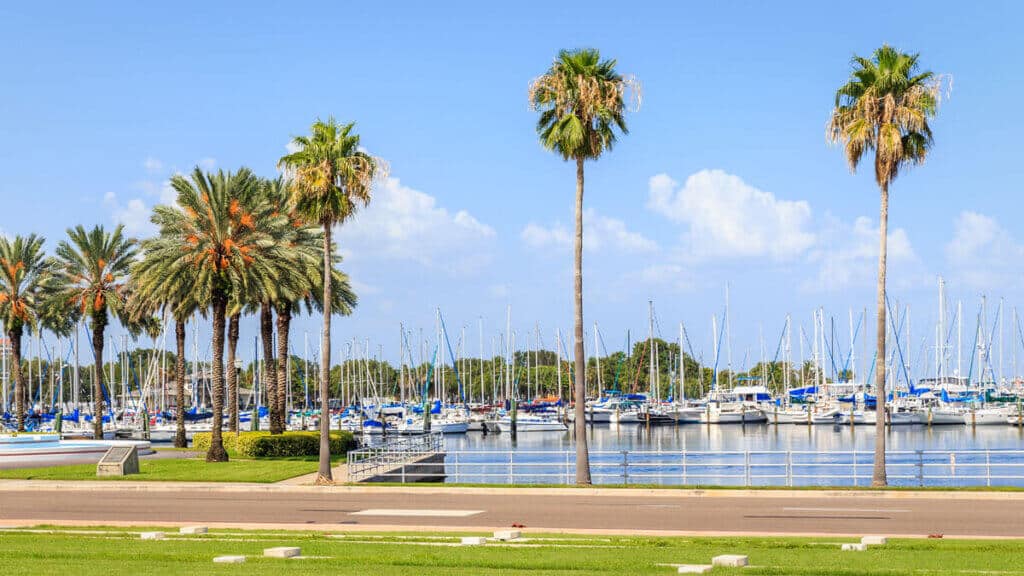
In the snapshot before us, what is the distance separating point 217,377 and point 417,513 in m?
29.0

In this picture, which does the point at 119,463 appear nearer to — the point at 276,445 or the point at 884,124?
the point at 276,445

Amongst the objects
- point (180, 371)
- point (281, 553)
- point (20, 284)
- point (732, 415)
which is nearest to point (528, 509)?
point (281, 553)

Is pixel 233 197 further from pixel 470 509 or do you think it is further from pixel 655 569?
pixel 655 569

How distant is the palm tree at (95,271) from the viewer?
68.0 metres

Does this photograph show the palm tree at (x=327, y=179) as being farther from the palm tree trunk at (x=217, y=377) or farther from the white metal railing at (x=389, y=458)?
the palm tree trunk at (x=217, y=377)

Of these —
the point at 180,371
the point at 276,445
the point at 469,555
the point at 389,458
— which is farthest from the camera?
the point at 180,371

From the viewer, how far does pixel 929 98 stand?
37312 millimetres

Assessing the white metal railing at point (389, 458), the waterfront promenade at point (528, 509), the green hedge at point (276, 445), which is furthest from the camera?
the green hedge at point (276, 445)

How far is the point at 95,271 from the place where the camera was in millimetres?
68250

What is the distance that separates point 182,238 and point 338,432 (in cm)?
1621

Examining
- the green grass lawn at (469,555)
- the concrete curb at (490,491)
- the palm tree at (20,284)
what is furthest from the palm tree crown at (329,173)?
the palm tree at (20,284)

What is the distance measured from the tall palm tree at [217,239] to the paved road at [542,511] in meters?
15.6

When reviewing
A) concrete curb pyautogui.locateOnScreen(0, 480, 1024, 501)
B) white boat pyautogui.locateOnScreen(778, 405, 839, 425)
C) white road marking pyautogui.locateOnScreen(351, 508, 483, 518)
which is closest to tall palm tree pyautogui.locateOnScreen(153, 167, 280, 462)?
concrete curb pyautogui.locateOnScreen(0, 480, 1024, 501)

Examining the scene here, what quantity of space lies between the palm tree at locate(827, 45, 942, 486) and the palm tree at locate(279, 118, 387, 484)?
17.1 meters
